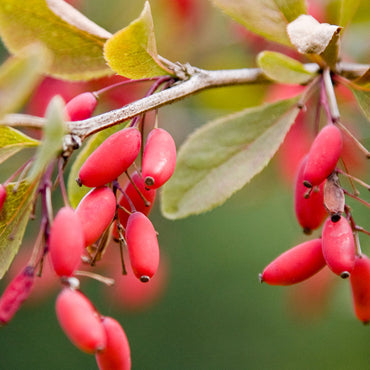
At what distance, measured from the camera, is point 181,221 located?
10.2 ft

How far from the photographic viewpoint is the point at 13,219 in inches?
34.9

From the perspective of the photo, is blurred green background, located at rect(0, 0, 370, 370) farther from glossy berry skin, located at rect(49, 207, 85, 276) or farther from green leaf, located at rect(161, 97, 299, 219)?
glossy berry skin, located at rect(49, 207, 85, 276)

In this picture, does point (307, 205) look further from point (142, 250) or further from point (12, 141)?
point (12, 141)

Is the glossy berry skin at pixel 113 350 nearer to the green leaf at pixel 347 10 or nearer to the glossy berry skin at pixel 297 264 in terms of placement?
the glossy berry skin at pixel 297 264

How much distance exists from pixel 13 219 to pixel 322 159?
40 cm

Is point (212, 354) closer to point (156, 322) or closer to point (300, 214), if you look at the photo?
point (156, 322)

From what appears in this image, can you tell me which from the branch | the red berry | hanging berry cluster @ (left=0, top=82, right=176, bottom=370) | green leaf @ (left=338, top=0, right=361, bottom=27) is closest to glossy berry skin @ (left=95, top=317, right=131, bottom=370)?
hanging berry cluster @ (left=0, top=82, right=176, bottom=370)

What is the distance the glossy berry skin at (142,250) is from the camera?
0.83m

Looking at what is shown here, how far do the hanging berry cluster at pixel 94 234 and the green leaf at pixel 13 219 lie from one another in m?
0.03

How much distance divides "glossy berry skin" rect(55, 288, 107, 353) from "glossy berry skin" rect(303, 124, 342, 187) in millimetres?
340

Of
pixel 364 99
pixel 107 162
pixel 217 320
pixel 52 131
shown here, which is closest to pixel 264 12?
pixel 364 99

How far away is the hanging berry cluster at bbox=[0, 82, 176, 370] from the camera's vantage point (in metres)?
0.71

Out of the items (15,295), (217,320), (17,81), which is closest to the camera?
(17,81)

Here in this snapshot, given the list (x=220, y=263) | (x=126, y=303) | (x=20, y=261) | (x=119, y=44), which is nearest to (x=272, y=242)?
(x=220, y=263)
